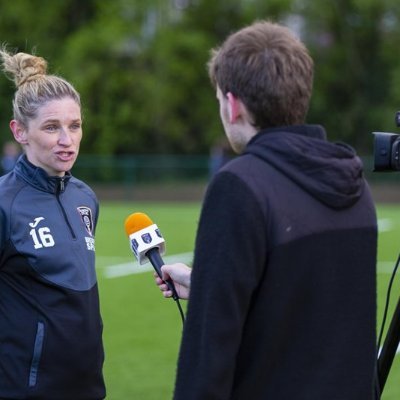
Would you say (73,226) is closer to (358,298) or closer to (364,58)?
(358,298)

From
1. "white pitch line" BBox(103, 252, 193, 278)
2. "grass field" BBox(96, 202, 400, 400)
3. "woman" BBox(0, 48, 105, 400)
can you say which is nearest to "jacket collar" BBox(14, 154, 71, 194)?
"woman" BBox(0, 48, 105, 400)

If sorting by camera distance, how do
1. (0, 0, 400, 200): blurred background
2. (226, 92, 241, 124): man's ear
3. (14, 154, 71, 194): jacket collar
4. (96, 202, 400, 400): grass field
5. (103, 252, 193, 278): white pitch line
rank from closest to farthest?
(226, 92, 241, 124): man's ear < (14, 154, 71, 194): jacket collar < (96, 202, 400, 400): grass field < (103, 252, 193, 278): white pitch line < (0, 0, 400, 200): blurred background

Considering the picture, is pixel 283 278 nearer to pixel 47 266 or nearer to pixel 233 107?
pixel 233 107

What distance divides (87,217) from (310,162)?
134 centimetres

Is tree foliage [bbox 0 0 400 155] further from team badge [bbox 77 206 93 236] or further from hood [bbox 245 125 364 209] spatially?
hood [bbox 245 125 364 209]

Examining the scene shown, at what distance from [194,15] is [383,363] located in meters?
33.2

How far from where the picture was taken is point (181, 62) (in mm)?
34906

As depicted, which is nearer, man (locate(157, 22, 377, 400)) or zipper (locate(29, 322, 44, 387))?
man (locate(157, 22, 377, 400))

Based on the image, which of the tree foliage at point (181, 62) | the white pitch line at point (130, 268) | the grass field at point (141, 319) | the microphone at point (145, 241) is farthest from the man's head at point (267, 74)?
the tree foliage at point (181, 62)

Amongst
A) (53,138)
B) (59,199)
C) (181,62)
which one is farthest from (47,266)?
(181,62)

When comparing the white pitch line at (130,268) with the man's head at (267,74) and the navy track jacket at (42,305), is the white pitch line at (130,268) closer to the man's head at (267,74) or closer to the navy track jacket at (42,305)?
the navy track jacket at (42,305)

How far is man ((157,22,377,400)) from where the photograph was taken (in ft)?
7.82

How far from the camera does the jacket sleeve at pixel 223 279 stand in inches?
93.2

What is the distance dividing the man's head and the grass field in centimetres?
391
